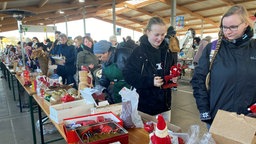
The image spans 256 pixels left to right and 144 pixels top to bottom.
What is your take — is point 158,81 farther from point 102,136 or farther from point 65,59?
point 65,59

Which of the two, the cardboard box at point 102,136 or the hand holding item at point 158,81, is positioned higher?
the hand holding item at point 158,81

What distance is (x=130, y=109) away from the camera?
109 centimetres

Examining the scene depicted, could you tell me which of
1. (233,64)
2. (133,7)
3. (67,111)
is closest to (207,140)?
(233,64)

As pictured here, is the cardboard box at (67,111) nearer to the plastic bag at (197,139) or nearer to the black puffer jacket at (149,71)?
the black puffer jacket at (149,71)

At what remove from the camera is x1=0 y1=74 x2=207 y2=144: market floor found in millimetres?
2704

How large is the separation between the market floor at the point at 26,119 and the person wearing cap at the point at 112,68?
39.3 inches

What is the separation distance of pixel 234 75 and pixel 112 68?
991mm

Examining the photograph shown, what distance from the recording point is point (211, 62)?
46.2 inches

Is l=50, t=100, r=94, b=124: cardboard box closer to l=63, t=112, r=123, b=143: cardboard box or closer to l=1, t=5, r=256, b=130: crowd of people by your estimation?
l=63, t=112, r=123, b=143: cardboard box

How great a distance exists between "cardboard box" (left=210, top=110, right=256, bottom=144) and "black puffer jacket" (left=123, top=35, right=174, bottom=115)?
641 millimetres

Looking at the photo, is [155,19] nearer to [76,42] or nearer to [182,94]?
[76,42]

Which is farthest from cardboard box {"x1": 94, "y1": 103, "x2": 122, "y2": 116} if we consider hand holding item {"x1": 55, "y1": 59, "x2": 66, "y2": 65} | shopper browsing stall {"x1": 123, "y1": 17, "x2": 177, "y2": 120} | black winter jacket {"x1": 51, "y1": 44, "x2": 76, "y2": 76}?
black winter jacket {"x1": 51, "y1": 44, "x2": 76, "y2": 76}

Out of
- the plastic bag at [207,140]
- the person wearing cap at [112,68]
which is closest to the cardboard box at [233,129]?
the plastic bag at [207,140]

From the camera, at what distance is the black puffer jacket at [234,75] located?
3.56 ft
